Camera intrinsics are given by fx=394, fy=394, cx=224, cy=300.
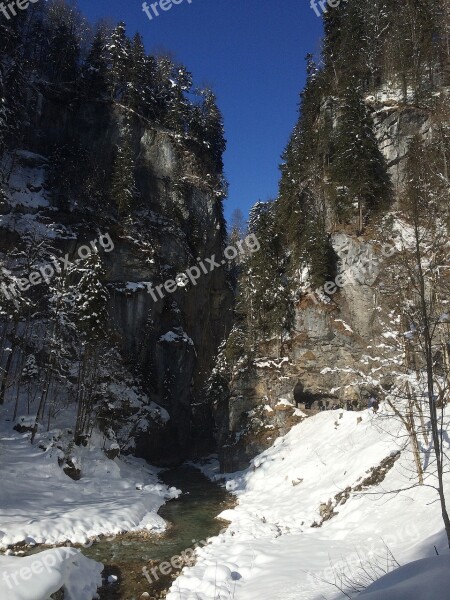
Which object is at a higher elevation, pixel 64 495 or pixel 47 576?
pixel 47 576

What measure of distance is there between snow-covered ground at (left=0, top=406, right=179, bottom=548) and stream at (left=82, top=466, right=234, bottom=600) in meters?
0.76

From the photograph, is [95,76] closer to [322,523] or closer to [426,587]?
[322,523]

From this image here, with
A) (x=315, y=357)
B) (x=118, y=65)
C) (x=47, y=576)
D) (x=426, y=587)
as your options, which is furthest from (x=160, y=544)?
(x=118, y=65)

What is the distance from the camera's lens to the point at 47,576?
7.54 metres

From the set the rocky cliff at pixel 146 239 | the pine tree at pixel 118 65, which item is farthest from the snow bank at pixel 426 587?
the pine tree at pixel 118 65

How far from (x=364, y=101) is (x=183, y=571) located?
35.0 meters

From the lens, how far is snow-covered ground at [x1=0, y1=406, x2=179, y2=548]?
13728 millimetres

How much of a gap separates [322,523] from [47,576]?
Result: 375 inches

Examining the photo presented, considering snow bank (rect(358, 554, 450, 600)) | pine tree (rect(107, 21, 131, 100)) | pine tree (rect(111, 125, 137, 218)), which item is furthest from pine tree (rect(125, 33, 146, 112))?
snow bank (rect(358, 554, 450, 600))

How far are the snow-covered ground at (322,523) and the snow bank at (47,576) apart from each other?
213cm

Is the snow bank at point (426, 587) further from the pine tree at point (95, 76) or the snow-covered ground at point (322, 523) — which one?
the pine tree at point (95, 76)

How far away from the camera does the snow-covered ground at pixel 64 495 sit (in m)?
13.7

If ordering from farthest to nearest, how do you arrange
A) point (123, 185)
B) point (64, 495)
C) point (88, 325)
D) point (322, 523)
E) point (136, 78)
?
1. point (136, 78)
2. point (123, 185)
3. point (88, 325)
4. point (64, 495)
5. point (322, 523)

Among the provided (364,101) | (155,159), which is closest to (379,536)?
(364,101)
